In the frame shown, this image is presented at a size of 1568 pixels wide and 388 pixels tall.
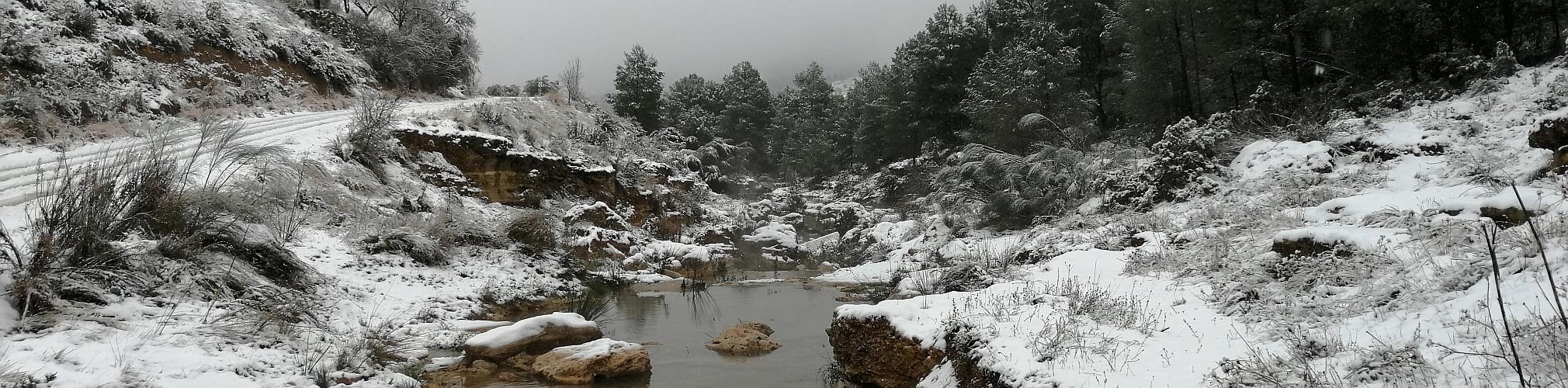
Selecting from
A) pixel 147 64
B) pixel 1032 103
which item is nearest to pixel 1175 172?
pixel 1032 103

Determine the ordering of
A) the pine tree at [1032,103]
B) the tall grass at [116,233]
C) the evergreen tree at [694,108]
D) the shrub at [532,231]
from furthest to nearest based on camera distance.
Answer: the evergreen tree at [694,108]
the pine tree at [1032,103]
the shrub at [532,231]
the tall grass at [116,233]

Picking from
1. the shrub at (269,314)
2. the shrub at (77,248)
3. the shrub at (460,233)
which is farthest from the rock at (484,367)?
the shrub at (460,233)

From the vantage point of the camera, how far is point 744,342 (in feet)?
26.1

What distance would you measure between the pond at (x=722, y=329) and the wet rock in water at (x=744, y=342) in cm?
14

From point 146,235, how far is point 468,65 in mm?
26481

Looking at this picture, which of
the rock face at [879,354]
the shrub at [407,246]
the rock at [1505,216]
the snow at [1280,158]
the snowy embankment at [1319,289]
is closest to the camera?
the snowy embankment at [1319,289]

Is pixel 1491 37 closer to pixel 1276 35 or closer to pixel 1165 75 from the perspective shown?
pixel 1276 35

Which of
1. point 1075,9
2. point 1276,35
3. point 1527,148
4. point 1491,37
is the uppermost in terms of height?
point 1075,9

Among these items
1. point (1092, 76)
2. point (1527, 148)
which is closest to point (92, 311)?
point (1527, 148)

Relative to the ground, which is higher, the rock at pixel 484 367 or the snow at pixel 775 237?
the snow at pixel 775 237

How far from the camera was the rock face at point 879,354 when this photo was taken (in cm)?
564

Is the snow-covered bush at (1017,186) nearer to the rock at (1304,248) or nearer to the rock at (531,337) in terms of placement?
the rock at (1304,248)

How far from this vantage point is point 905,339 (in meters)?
5.73

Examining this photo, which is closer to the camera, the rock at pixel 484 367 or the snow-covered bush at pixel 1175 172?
the rock at pixel 484 367
